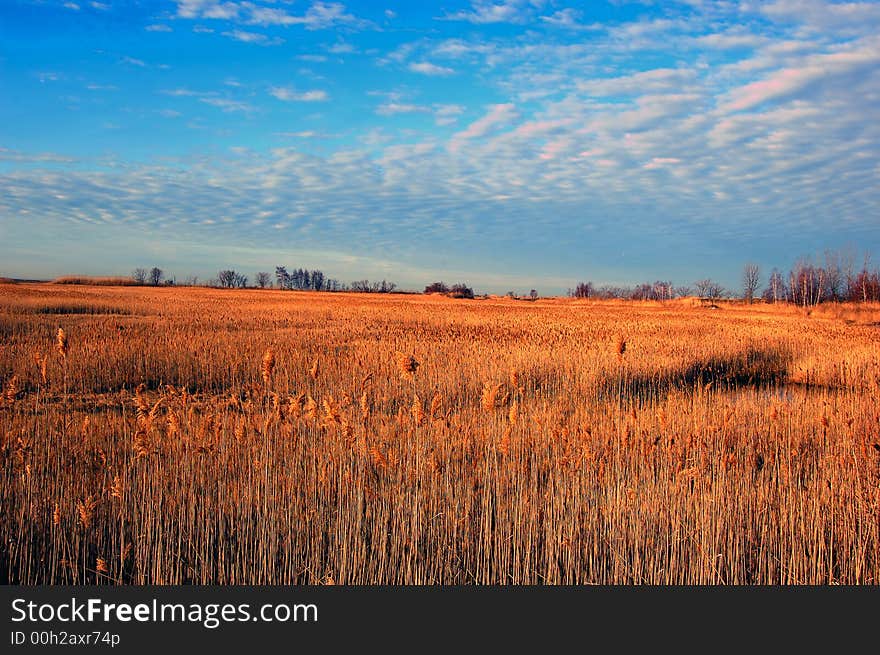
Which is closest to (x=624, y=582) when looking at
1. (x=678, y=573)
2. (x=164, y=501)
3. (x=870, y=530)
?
(x=678, y=573)

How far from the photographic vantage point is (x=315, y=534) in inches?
198

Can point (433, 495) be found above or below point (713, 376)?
below

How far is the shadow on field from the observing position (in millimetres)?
12782

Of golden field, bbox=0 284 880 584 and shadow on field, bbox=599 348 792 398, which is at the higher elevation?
shadow on field, bbox=599 348 792 398

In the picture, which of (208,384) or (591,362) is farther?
(591,362)

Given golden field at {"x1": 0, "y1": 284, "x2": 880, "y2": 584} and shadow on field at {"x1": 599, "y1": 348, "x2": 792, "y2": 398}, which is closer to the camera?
golden field at {"x1": 0, "y1": 284, "x2": 880, "y2": 584}

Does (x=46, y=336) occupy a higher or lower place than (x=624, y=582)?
higher

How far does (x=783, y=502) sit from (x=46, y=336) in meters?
18.2

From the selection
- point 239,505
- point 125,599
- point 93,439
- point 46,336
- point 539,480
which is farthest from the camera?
point 46,336

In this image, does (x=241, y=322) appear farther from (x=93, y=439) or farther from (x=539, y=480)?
(x=539, y=480)

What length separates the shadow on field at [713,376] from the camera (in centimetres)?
1278

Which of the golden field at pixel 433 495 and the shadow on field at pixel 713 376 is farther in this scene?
the shadow on field at pixel 713 376

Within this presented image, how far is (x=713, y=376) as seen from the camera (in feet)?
50.4

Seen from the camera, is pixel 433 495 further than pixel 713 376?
No
